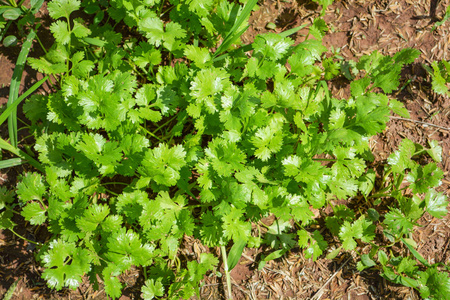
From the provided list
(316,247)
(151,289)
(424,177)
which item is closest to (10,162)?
(151,289)

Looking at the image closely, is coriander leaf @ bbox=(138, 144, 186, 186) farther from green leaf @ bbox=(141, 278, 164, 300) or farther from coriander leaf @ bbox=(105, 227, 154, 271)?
green leaf @ bbox=(141, 278, 164, 300)

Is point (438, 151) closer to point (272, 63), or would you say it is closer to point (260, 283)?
point (272, 63)

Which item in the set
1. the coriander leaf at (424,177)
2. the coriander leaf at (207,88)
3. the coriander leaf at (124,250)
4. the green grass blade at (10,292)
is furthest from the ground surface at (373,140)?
the coriander leaf at (207,88)

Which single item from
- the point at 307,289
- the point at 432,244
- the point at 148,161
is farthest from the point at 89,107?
the point at 432,244

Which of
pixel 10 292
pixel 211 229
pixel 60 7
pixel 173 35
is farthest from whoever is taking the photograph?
pixel 10 292

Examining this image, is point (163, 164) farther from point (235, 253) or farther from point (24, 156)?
point (24, 156)

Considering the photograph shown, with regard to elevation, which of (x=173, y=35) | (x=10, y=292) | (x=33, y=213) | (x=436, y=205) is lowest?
(x=10, y=292)

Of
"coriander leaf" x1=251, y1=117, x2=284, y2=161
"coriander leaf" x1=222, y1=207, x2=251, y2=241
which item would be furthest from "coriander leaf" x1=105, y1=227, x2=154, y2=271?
"coriander leaf" x1=251, y1=117, x2=284, y2=161

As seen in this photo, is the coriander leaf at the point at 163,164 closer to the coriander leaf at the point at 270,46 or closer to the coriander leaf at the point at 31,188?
the coriander leaf at the point at 31,188
